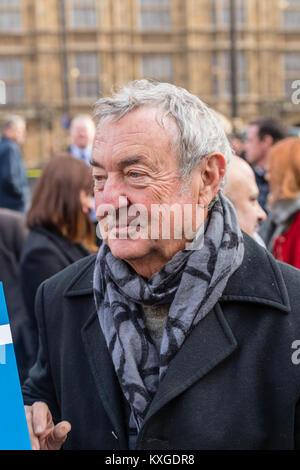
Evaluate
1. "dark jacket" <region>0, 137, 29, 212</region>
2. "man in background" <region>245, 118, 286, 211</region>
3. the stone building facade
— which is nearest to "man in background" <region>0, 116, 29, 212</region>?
"dark jacket" <region>0, 137, 29, 212</region>

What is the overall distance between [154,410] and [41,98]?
25.9 meters

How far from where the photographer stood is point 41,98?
26375mm

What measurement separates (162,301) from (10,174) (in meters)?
6.22

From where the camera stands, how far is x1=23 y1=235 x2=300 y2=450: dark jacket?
1.58 m

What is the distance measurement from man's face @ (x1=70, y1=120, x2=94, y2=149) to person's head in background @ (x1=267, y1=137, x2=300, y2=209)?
10.9 ft

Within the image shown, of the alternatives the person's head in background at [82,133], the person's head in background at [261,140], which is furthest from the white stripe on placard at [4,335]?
the person's head in background at [82,133]

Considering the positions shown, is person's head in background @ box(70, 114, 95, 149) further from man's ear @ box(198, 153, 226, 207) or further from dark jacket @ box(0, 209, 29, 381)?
man's ear @ box(198, 153, 226, 207)

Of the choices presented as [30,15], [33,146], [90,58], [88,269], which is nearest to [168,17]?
[90,58]

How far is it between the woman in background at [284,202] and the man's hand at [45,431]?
2.14 metres

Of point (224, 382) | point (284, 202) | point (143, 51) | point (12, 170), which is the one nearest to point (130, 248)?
point (224, 382)

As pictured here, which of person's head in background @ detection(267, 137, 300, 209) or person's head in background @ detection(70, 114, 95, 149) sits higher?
person's head in background @ detection(267, 137, 300, 209)

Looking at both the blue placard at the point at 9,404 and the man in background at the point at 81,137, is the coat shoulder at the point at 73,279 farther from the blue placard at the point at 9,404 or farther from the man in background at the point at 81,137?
the man in background at the point at 81,137

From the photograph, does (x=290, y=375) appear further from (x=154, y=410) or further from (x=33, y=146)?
(x=33, y=146)

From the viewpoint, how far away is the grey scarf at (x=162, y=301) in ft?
5.32
